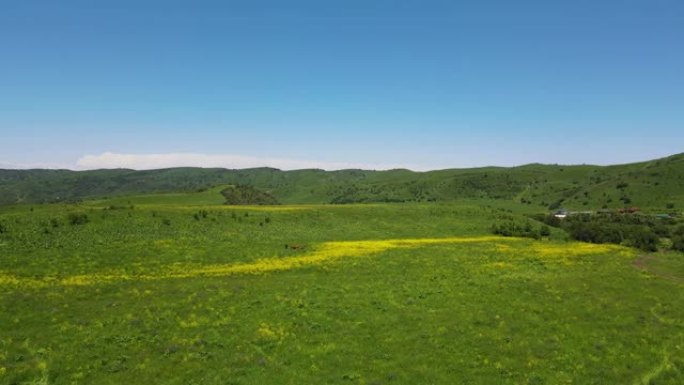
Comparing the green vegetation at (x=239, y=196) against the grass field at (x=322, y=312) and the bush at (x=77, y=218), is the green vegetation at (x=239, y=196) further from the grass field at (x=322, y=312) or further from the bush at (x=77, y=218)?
the grass field at (x=322, y=312)

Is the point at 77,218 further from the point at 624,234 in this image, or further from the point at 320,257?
the point at 624,234

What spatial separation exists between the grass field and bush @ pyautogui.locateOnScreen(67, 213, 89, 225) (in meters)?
0.87

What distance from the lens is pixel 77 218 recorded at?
6869cm

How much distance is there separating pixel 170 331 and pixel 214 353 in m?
4.98

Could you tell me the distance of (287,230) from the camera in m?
79.9

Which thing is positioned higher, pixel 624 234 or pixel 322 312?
pixel 624 234

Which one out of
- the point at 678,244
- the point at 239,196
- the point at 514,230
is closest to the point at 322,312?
the point at 514,230

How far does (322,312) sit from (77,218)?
2023 inches

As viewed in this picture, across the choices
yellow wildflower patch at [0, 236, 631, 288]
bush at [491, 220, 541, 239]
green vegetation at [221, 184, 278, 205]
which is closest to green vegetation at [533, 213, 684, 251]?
bush at [491, 220, 541, 239]

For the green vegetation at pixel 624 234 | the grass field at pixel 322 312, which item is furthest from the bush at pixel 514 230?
the grass field at pixel 322 312

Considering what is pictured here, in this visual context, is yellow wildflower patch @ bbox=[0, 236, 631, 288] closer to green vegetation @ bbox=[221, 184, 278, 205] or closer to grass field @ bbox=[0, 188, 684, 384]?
grass field @ bbox=[0, 188, 684, 384]

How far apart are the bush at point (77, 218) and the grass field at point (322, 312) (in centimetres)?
87

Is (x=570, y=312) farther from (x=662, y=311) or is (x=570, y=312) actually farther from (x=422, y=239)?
(x=422, y=239)

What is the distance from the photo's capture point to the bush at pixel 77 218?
67.9 metres
